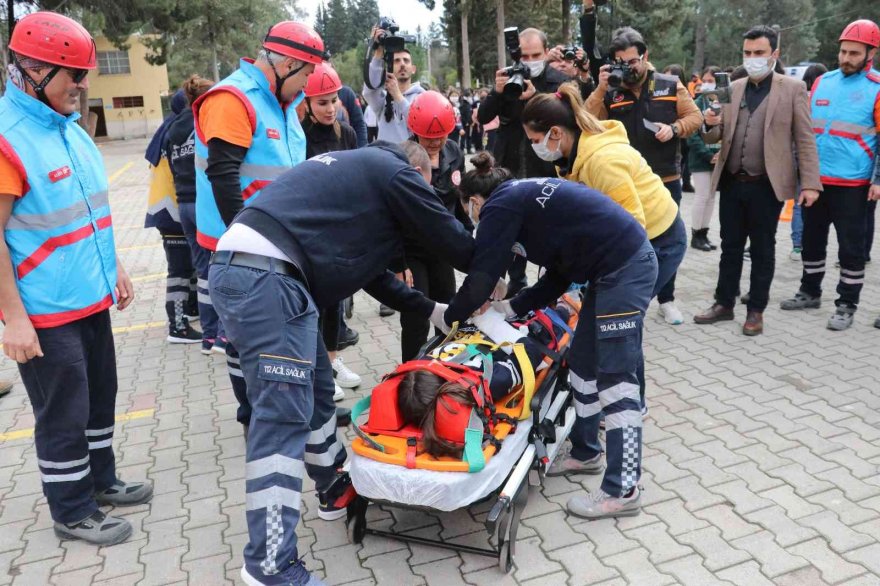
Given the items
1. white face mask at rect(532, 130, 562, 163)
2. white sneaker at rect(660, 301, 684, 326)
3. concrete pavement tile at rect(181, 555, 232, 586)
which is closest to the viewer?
concrete pavement tile at rect(181, 555, 232, 586)

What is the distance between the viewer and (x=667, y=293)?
5.98 m

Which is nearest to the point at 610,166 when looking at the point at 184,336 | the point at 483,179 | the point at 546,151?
the point at 546,151

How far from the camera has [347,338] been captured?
576 centimetres

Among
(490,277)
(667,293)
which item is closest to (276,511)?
(490,277)

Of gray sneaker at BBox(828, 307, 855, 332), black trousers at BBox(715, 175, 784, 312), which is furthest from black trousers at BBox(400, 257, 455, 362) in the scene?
gray sneaker at BBox(828, 307, 855, 332)

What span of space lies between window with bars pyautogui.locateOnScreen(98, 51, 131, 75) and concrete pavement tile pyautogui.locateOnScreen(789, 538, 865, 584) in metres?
47.2

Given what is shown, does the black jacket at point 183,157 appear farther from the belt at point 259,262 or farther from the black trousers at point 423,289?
the belt at point 259,262

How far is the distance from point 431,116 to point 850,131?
3464 millimetres

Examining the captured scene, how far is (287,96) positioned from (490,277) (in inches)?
59.1

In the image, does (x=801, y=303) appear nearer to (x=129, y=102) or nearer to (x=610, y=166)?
(x=610, y=166)

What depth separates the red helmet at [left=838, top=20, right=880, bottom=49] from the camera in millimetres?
5266

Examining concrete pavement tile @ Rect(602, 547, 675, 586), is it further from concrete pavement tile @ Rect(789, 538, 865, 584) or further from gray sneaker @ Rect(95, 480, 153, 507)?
gray sneaker @ Rect(95, 480, 153, 507)

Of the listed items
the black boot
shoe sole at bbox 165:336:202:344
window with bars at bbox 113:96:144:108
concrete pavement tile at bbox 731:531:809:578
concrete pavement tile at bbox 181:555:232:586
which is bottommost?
concrete pavement tile at bbox 181:555:232:586

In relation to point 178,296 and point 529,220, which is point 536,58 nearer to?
point 529,220
